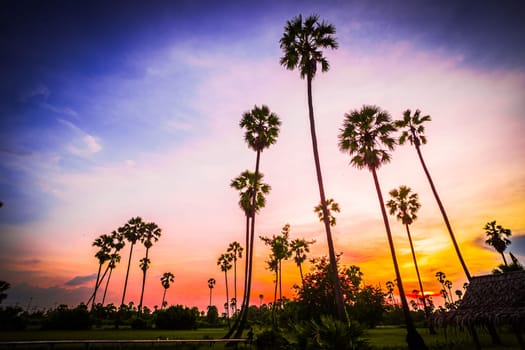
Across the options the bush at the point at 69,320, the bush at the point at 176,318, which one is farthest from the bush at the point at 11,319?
the bush at the point at 176,318

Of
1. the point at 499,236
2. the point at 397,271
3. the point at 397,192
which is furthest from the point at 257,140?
the point at 499,236

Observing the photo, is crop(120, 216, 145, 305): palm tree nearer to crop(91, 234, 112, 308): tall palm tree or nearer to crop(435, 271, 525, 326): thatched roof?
crop(91, 234, 112, 308): tall palm tree

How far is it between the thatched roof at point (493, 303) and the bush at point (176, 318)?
49838mm

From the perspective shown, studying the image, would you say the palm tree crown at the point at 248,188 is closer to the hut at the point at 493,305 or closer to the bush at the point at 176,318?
the hut at the point at 493,305

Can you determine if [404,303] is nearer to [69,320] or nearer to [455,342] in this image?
[455,342]

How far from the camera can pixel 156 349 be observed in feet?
59.2

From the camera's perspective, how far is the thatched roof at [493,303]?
12.5 m

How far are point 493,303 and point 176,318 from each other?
5269cm

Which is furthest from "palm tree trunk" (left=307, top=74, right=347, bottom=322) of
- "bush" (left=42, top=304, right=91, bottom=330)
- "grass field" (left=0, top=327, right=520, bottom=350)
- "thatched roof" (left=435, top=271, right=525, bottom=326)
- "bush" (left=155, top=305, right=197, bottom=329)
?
"bush" (left=42, top=304, right=91, bottom=330)

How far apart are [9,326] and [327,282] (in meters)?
51.6

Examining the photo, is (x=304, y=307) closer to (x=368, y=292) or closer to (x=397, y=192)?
(x=368, y=292)

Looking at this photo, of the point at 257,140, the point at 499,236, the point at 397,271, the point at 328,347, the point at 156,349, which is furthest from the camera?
the point at 499,236

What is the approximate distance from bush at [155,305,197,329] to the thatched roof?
1962 inches

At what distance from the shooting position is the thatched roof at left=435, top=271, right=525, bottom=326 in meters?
12.5
